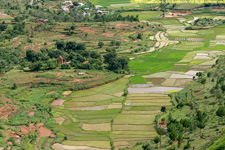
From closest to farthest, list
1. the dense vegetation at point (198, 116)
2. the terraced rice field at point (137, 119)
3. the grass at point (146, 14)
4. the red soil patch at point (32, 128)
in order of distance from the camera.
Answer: the dense vegetation at point (198, 116) < the terraced rice field at point (137, 119) < the red soil patch at point (32, 128) < the grass at point (146, 14)

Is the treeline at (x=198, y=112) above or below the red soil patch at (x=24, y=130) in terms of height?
above

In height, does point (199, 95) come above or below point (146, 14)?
below

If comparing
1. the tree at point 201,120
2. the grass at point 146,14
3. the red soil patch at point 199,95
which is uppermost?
the grass at point 146,14

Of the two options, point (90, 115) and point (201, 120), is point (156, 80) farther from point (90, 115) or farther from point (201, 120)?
point (201, 120)

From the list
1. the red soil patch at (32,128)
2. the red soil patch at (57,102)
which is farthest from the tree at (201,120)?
the red soil patch at (57,102)

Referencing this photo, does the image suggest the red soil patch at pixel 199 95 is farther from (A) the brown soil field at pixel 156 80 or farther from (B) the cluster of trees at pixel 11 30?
(B) the cluster of trees at pixel 11 30

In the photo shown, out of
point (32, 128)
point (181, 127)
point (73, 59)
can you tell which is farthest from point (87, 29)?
point (181, 127)

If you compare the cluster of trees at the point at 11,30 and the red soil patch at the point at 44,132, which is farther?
the cluster of trees at the point at 11,30

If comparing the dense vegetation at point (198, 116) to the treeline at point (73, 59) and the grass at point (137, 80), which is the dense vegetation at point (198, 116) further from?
the treeline at point (73, 59)

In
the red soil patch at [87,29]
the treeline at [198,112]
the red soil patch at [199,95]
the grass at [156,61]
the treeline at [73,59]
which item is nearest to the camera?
the treeline at [198,112]
